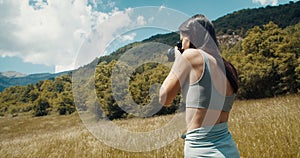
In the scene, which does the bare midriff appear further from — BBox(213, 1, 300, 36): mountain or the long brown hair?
BBox(213, 1, 300, 36): mountain

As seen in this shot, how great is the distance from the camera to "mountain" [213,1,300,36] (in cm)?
13143

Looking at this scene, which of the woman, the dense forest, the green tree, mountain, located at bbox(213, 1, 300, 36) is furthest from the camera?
mountain, located at bbox(213, 1, 300, 36)

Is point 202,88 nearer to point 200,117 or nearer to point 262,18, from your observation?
point 200,117

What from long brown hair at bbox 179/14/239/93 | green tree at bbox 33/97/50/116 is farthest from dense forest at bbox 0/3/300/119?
long brown hair at bbox 179/14/239/93

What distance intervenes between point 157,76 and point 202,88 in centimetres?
150

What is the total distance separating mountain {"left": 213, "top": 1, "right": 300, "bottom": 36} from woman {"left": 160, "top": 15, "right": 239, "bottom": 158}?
448 feet

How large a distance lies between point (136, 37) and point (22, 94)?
5118 inches

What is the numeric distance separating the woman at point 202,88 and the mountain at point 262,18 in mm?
136549

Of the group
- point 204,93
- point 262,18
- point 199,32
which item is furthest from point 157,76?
point 262,18

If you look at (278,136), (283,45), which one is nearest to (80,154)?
(278,136)

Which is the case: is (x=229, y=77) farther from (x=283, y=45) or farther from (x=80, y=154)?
(x=283, y=45)

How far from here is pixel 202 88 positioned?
1663 millimetres

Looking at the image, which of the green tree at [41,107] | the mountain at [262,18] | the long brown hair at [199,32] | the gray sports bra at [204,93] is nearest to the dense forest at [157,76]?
the green tree at [41,107]

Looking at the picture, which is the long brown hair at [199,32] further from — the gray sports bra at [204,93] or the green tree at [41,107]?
the green tree at [41,107]
